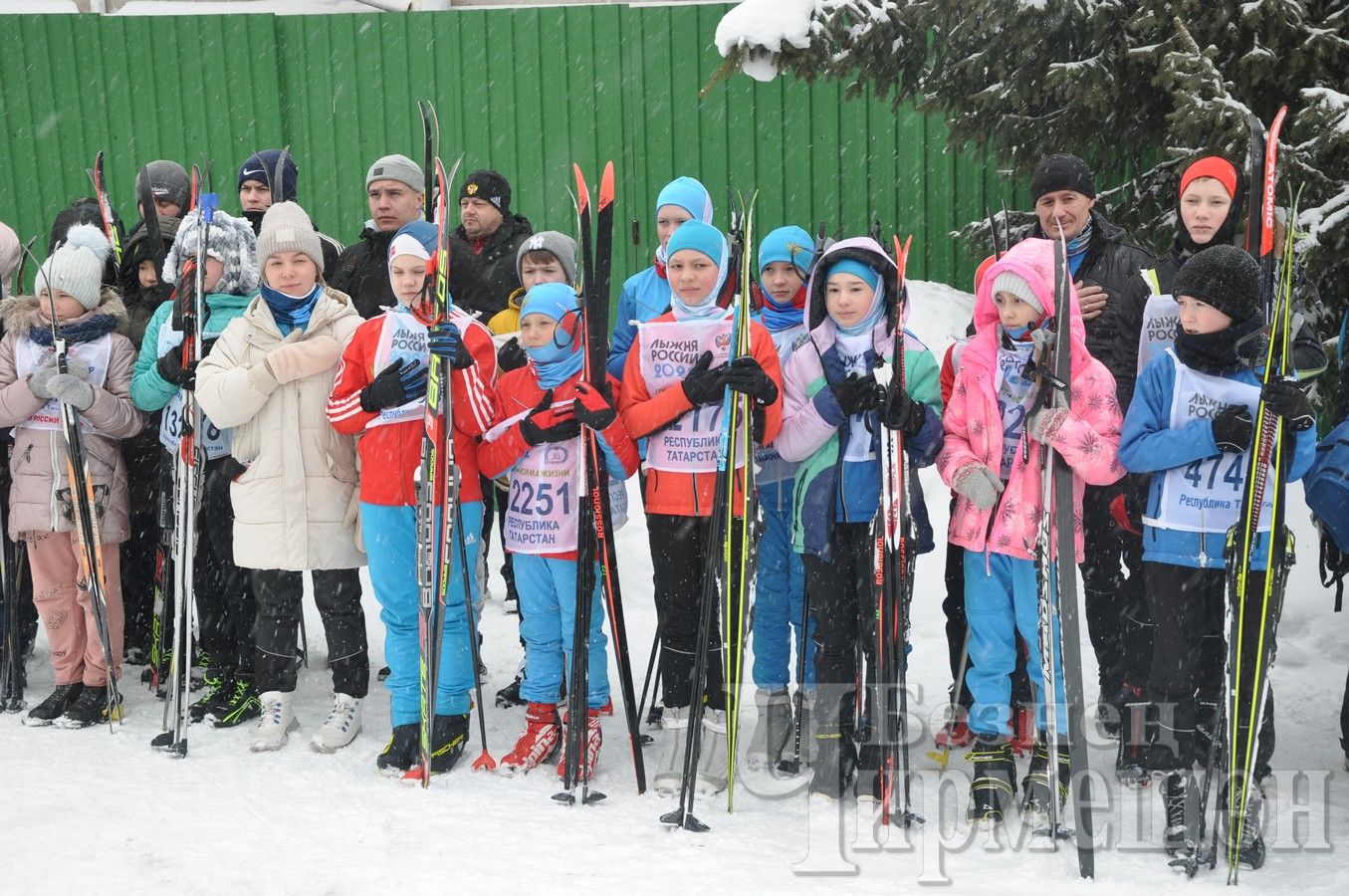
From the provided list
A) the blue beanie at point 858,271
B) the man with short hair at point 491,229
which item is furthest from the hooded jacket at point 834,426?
the man with short hair at point 491,229

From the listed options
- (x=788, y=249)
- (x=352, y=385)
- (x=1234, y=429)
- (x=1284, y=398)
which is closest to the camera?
(x=1284, y=398)

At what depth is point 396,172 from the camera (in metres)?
4.95

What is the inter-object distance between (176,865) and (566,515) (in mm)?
1584

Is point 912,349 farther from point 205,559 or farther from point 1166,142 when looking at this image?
point 205,559

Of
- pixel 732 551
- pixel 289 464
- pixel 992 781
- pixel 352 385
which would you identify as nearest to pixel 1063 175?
pixel 732 551

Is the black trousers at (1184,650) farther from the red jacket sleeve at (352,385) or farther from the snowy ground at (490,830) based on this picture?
the red jacket sleeve at (352,385)

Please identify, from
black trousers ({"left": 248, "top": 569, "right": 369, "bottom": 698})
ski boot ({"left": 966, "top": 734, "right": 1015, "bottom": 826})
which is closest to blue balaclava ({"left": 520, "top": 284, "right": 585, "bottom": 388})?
black trousers ({"left": 248, "top": 569, "right": 369, "bottom": 698})

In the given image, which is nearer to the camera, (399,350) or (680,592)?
(680,592)

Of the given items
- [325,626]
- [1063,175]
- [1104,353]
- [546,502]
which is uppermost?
[1063,175]

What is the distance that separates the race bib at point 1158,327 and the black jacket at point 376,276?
253 cm

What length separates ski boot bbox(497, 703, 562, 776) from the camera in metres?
4.04

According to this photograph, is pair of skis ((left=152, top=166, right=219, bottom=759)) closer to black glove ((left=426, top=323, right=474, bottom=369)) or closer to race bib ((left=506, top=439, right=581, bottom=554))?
black glove ((left=426, top=323, right=474, bottom=369))

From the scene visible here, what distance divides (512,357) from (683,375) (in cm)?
67

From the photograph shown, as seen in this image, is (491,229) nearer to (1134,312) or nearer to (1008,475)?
(1008,475)
